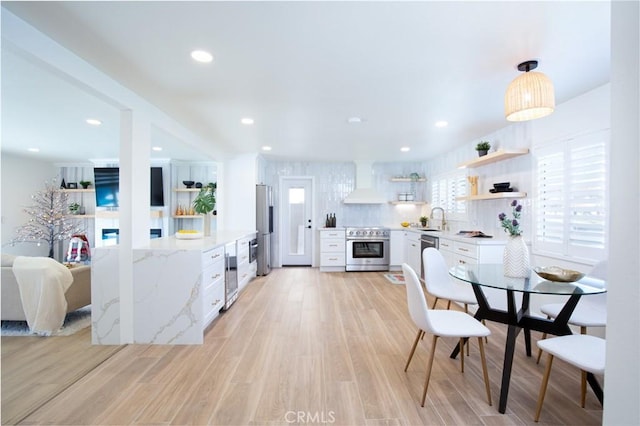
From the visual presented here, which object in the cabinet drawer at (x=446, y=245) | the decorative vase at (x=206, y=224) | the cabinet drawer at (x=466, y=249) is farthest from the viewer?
the cabinet drawer at (x=446, y=245)

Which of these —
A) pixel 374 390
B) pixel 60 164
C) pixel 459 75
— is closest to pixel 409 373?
pixel 374 390

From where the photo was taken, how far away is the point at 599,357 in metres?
1.54

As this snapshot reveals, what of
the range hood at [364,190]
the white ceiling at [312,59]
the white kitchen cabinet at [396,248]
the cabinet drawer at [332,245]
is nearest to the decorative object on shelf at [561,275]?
the white ceiling at [312,59]

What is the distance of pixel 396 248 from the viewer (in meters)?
5.99

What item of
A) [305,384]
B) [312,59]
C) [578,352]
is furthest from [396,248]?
[312,59]

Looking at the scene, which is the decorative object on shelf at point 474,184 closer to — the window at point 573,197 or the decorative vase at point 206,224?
the window at point 573,197

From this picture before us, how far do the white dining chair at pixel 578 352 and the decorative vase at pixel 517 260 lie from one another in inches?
20.8

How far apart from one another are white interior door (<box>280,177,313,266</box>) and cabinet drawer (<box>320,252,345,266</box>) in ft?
1.86

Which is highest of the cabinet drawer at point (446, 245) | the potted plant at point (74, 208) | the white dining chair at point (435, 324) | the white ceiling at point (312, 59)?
the white ceiling at point (312, 59)

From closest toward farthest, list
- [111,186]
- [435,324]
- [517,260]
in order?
[435,324] < [517,260] < [111,186]

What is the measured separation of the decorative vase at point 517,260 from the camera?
2193mm

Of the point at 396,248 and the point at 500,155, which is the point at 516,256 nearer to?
the point at 500,155

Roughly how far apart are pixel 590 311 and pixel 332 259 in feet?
13.8

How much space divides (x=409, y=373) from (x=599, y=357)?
1.16 metres
